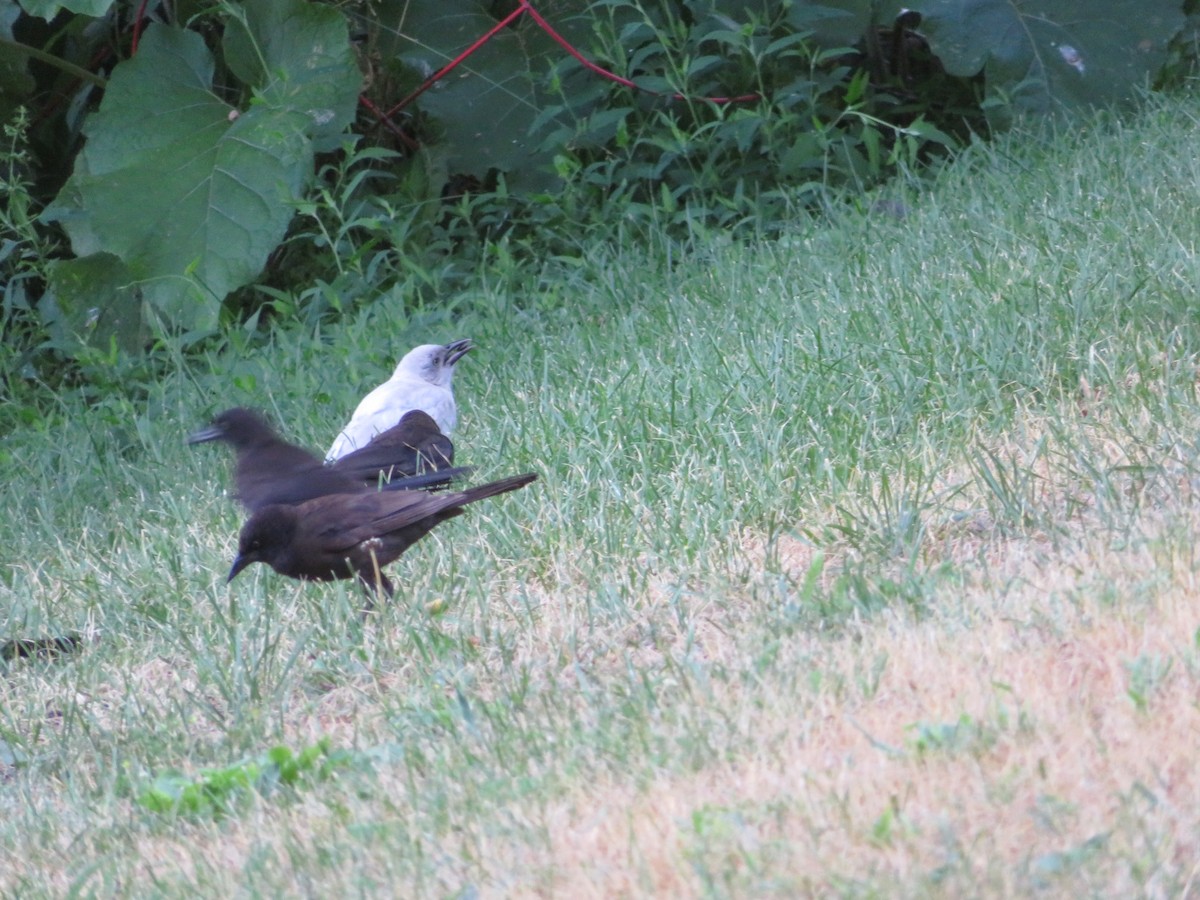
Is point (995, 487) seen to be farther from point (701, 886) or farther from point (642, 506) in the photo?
point (701, 886)

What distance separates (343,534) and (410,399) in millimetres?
1534

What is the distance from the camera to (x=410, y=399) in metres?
5.74

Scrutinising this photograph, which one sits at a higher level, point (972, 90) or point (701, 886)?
point (972, 90)

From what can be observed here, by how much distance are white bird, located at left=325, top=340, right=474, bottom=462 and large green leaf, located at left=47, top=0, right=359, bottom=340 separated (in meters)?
1.43

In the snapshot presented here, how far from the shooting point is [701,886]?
2426 millimetres

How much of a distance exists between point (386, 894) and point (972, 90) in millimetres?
7031

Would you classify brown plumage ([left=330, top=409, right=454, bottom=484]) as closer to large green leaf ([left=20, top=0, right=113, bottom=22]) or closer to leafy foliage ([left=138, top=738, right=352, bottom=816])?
leafy foliage ([left=138, top=738, right=352, bottom=816])

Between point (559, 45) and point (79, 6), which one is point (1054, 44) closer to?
point (559, 45)

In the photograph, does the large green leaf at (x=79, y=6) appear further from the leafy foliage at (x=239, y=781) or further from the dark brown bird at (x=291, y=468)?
the leafy foliage at (x=239, y=781)

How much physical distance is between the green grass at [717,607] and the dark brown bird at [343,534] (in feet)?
0.46

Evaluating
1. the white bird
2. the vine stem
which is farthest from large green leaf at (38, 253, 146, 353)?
the white bird

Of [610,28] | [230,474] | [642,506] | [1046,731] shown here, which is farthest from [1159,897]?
[610,28]

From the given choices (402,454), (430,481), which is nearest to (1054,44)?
(402,454)

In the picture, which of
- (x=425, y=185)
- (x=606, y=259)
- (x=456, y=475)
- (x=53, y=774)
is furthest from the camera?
(x=425, y=185)
